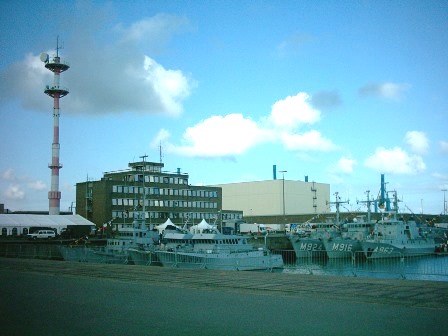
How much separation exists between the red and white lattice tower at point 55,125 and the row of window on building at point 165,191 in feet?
42.1

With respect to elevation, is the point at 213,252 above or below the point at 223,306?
below

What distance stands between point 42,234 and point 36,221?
21.2 feet

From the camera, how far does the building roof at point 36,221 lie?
7431cm

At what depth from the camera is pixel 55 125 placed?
288 feet

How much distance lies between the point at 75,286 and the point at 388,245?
52.5 meters

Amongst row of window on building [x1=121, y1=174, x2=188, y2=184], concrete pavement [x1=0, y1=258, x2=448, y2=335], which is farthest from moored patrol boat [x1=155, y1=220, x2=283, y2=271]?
row of window on building [x1=121, y1=174, x2=188, y2=184]

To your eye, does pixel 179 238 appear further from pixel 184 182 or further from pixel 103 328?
pixel 184 182

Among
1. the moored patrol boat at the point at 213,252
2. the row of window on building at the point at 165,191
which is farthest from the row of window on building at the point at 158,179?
the moored patrol boat at the point at 213,252

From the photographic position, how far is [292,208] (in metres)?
134

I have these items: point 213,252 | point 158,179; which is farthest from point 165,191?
point 213,252

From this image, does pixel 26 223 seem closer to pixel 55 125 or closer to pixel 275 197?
pixel 55 125

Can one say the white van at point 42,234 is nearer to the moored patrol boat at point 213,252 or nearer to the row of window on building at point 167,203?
the row of window on building at point 167,203

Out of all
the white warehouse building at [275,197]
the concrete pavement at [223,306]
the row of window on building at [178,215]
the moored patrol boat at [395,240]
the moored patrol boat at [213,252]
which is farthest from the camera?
the white warehouse building at [275,197]

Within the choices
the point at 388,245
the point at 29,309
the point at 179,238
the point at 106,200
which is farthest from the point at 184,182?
the point at 29,309
